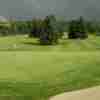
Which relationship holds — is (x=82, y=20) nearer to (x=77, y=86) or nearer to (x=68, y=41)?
(x=68, y=41)

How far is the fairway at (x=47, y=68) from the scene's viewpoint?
16.3ft

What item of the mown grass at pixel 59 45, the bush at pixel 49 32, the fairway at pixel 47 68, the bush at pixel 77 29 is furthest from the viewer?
the bush at pixel 49 32

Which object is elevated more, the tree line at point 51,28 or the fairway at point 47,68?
the tree line at point 51,28

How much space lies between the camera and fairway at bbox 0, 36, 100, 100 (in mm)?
4977

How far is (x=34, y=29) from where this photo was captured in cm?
834

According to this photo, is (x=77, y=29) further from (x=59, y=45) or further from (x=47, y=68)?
(x=47, y=68)

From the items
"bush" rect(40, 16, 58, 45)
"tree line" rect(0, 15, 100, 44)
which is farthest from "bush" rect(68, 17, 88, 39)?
"bush" rect(40, 16, 58, 45)

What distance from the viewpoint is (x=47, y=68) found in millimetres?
6250

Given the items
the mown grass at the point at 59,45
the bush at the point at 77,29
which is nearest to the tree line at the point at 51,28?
the bush at the point at 77,29

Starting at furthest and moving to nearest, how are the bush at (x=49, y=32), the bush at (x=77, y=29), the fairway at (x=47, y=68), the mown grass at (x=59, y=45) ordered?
the bush at (x=49, y=32), the bush at (x=77, y=29), the mown grass at (x=59, y=45), the fairway at (x=47, y=68)

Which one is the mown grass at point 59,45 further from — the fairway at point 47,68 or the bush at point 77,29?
the bush at point 77,29

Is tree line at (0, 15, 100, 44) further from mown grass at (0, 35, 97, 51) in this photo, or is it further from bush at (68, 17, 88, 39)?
mown grass at (0, 35, 97, 51)

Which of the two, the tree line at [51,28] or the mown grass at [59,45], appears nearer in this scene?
the mown grass at [59,45]

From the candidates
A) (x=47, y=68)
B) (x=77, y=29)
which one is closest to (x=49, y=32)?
(x=77, y=29)
